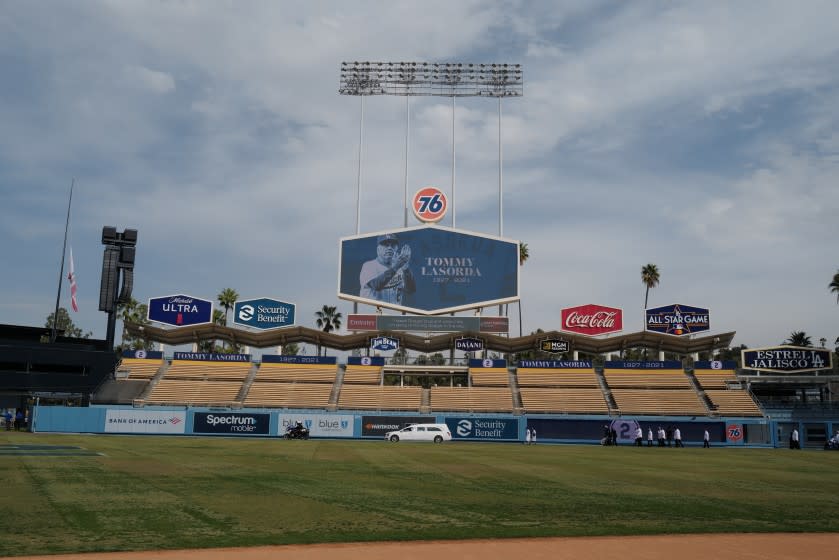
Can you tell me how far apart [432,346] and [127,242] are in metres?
31.0

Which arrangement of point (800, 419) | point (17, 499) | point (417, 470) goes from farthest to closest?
1. point (800, 419)
2. point (417, 470)
3. point (17, 499)

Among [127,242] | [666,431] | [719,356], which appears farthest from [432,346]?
[719,356]

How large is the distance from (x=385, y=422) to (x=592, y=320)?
24596mm

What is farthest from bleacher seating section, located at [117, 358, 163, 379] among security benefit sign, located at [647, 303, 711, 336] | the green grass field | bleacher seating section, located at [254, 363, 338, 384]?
security benefit sign, located at [647, 303, 711, 336]

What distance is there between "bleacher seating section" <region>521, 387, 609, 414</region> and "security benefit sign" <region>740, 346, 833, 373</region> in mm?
16833

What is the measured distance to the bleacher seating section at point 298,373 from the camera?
64.2 m

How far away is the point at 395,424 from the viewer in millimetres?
54250

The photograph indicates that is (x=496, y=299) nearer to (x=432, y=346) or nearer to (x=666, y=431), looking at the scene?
(x=432, y=346)

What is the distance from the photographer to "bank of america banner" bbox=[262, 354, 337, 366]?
6731 centimetres

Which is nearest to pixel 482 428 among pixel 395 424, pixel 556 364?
pixel 395 424

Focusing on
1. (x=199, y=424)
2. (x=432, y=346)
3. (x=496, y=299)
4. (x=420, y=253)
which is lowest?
(x=199, y=424)

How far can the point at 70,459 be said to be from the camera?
24000 millimetres

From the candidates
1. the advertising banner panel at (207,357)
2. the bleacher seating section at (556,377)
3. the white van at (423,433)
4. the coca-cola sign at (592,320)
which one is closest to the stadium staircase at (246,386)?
the advertising banner panel at (207,357)

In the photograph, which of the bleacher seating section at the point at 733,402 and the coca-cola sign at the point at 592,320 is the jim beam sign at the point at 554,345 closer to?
the coca-cola sign at the point at 592,320
